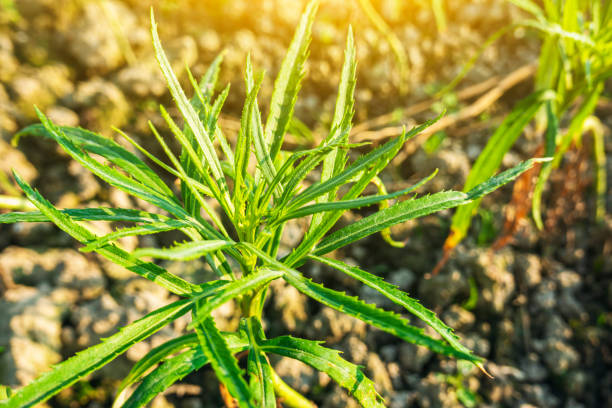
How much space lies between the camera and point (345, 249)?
1616mm

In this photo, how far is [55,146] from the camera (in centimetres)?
166

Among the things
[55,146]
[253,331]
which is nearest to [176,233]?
[55,146]

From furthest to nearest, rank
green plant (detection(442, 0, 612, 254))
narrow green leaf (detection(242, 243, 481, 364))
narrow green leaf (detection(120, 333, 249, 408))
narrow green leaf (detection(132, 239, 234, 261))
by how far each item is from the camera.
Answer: green plant (detection(442, 0, 612, 254)) → narrow green leaf (detection(120, 333, 249, 408)) → narrow green leaf (detection(242, 243, 481, 364)) → narrow green leaf (detection(132, 239, 234, 261))

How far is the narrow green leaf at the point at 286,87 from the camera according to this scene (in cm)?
76

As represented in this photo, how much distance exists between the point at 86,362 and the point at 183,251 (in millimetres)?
251

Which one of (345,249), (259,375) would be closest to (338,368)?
(259,375)

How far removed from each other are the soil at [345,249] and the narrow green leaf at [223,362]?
764 millimetres

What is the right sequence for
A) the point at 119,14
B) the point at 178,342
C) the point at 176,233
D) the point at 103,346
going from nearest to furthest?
the point at 103,346
the point at 178,342
the point at 176,233
the point at 119,14

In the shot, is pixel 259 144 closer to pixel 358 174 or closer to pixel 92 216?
pixel 358 174

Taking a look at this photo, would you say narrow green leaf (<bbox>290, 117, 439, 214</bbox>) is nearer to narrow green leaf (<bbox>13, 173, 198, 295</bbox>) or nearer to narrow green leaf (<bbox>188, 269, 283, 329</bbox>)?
narrow green leaf (<bbox>188, 269, 283, 329</bbox>)

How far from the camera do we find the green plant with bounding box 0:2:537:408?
1.81ft

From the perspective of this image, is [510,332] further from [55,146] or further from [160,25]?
[160,25]

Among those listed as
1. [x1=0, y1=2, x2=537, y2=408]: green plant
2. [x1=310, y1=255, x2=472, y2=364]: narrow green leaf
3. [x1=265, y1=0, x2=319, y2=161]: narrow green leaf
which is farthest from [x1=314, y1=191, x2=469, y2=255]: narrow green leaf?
[x1=265, y1=0, x2=319, y2=161]: narrow green leaf

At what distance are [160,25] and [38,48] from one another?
1.97ft
